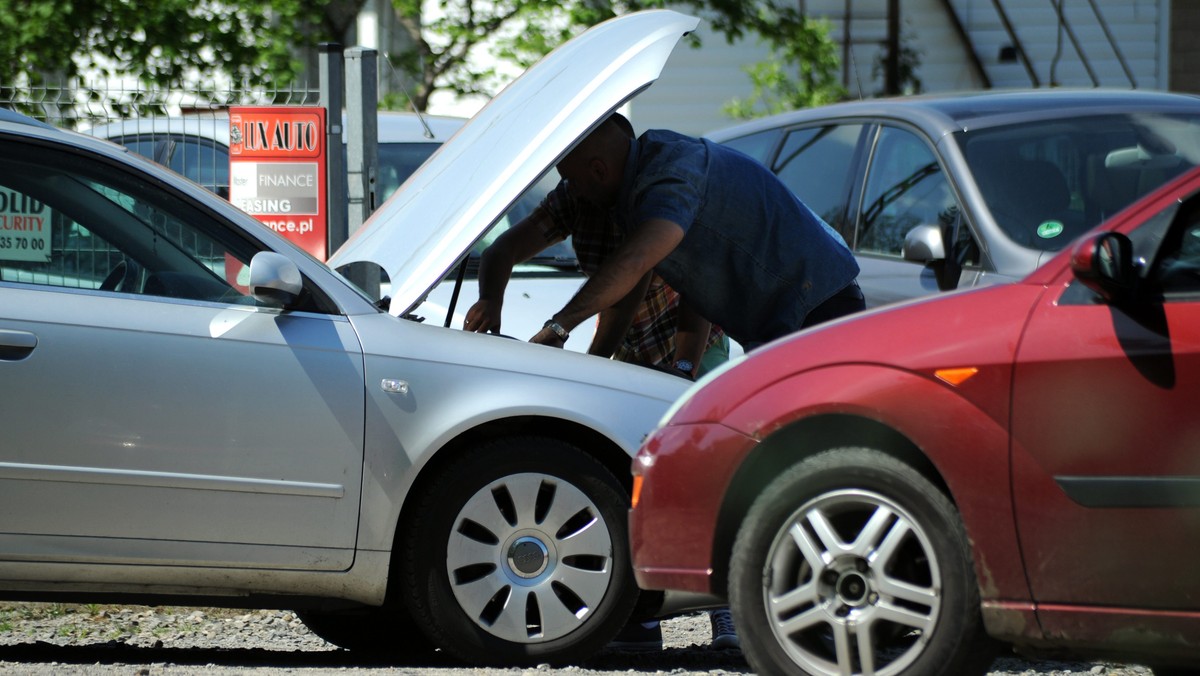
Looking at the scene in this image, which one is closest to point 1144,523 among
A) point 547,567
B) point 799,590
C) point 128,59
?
point 799,590

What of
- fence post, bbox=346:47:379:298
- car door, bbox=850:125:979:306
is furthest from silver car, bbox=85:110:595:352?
car door, bbox=850:125:979:306

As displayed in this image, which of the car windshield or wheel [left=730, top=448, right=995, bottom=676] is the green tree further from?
wheel [left=730, top=448, right=995, bottom=676]

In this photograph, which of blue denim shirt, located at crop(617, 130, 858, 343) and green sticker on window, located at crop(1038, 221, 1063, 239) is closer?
blue denim shirt, located at crop(617, 130, 858, 343)

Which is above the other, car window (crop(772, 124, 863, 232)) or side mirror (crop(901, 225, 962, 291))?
car window (crop(772, 124, 863, 232))

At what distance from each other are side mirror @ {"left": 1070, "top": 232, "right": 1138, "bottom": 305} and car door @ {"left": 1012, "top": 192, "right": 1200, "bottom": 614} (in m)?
0.04

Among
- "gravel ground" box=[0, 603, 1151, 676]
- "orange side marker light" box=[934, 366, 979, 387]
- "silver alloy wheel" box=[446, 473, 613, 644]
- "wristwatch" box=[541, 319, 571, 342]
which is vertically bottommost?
"gravel ground" box=[0, 603, 1151, 676]

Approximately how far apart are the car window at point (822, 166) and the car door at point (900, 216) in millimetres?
165

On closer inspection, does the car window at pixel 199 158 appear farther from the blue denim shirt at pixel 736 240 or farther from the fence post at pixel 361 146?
the blue denim shirt at pixel 736 240

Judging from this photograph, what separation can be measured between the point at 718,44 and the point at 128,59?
762 centimetres

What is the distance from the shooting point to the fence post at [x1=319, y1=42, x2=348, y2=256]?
809 cm

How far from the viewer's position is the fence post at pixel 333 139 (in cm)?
809

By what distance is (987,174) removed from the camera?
21.7 ft

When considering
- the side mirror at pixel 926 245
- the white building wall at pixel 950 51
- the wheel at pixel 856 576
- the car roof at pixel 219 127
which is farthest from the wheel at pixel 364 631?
the white building wall at pixel 950 51

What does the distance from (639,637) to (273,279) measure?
1.78 m
